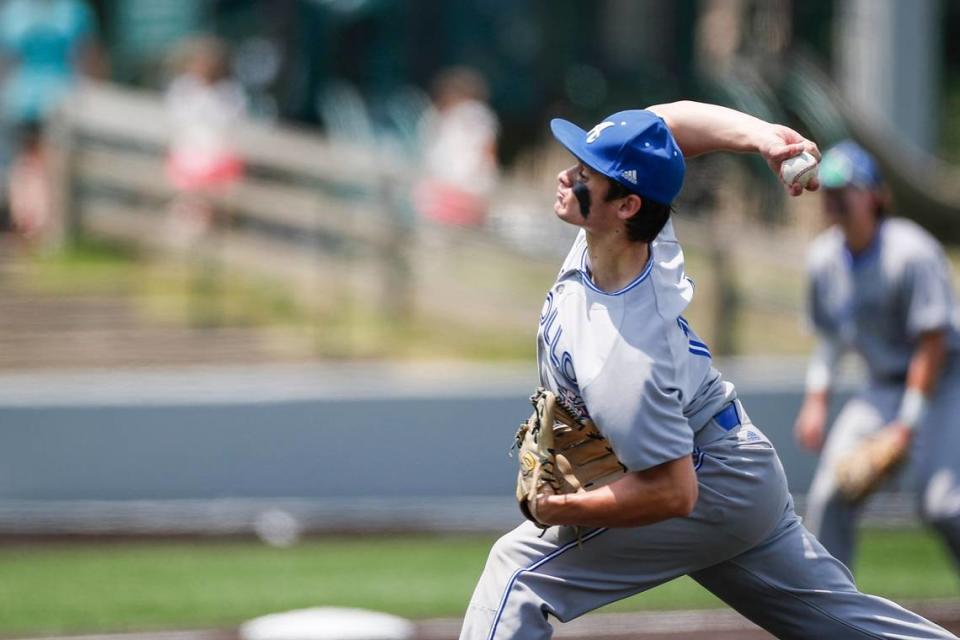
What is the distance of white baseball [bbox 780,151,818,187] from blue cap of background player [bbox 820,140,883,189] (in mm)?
2736

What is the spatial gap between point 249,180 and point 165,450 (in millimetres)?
3247

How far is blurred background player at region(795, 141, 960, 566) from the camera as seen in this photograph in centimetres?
723

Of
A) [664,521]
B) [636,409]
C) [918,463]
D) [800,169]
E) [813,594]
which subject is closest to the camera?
[636,409]

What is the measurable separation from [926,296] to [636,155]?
3.24 meters

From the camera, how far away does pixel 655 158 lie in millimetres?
4441

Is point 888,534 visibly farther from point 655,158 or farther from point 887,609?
point 655,158

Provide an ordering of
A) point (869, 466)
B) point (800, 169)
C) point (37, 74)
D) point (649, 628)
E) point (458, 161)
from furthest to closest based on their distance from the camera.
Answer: point (37, 74) → point (458, 161) → point (649, 628) → point (869, 466) → point (800, 169)

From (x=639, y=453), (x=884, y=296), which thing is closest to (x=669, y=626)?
(x=884, y=296)

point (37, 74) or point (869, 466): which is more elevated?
point (37, 74)

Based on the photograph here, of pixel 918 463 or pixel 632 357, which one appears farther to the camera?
pixel 918 463

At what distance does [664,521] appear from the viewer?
463cm

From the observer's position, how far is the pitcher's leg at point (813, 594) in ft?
15.6

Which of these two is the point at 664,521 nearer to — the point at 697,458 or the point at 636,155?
the point at 697,458

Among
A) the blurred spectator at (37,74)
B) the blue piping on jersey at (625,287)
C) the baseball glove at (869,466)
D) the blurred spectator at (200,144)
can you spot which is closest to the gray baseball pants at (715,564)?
the blue piping on jersey at (625,287)
